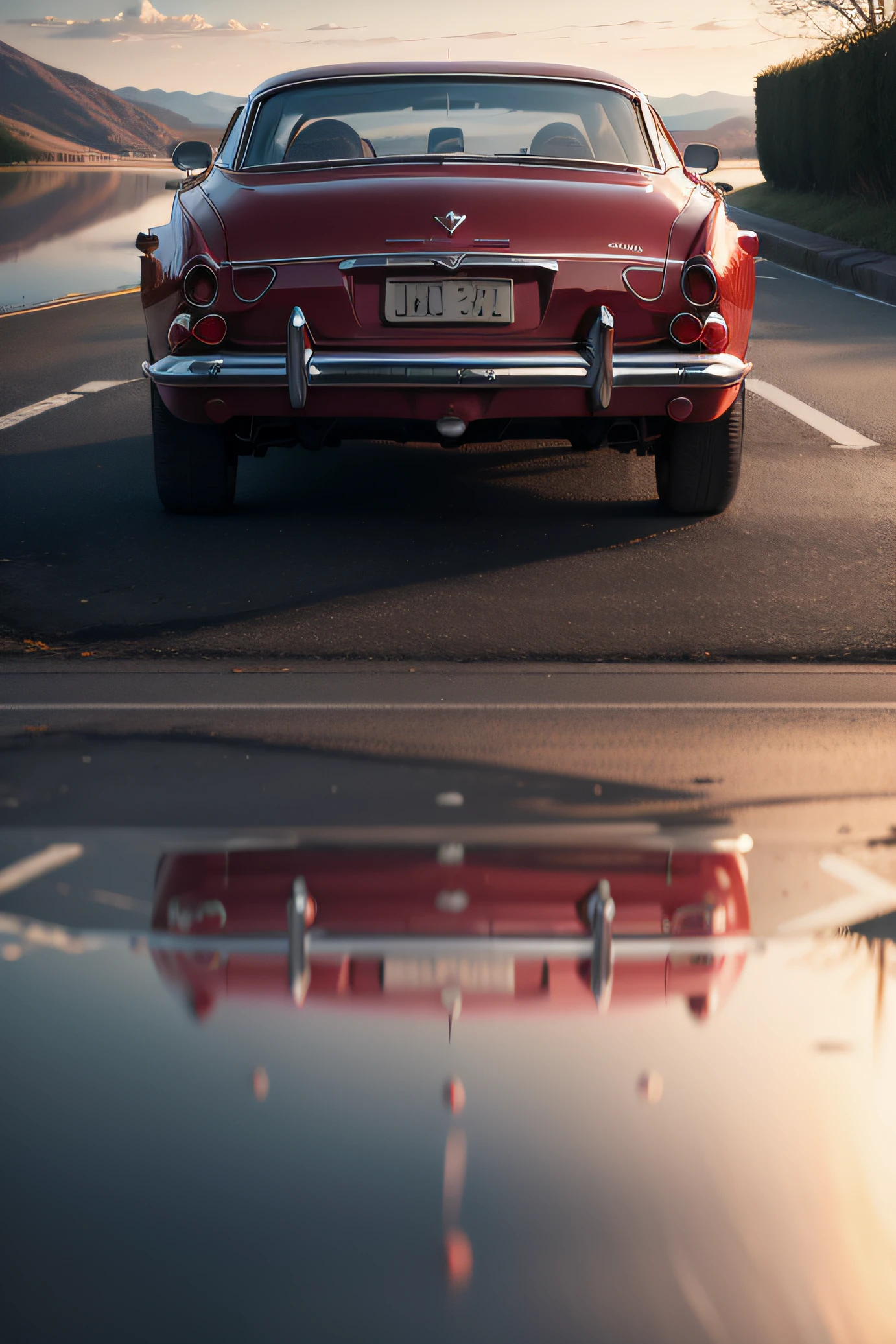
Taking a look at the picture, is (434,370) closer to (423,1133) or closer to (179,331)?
(179,331)

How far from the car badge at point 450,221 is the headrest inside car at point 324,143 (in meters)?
0.71

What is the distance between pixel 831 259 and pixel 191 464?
46.9 ft

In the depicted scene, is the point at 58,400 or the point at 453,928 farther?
the point at 58,400

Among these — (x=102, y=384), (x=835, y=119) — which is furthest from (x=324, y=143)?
(x=835, y=119)

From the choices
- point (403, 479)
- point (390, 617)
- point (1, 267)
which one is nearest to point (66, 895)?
point (390, 617)

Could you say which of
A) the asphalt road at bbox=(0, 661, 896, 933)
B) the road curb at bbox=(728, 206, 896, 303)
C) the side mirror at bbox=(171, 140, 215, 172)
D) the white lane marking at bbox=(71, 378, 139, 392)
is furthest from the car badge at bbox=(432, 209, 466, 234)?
the road curb at bbox=(728, 206, 896, 303)

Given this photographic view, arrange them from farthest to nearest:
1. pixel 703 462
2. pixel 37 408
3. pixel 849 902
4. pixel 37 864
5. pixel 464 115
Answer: pixel 37 408 < pixel 464 115 < pixel 703 462 < pixel 37 864 < pixel 849 902

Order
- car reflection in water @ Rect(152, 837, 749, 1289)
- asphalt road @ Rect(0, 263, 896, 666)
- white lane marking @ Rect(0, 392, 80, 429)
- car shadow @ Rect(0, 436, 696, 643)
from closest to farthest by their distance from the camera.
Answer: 1. car reflection in water @ Rect(152, 837, 749, 1289)
2. asphalt road @ Rect(0, 263, 896, 666)
3. car shadow @ Rect(0, 436, 696, 643)
4. white lane marking @ Rect(0, 392, 80, 429)

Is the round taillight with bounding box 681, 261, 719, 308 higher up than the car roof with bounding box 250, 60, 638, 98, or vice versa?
the car roof with bounding box 250, 60, 638, 98

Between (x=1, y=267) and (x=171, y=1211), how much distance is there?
1847 cm

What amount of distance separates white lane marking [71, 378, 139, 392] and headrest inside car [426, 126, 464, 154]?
11.4ft

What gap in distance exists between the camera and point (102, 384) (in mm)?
9297

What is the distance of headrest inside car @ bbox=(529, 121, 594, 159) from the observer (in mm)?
5965

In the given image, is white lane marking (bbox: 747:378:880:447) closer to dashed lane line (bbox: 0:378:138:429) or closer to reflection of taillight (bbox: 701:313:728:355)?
reflection of taillight (bbox: 701:313:728:355)
